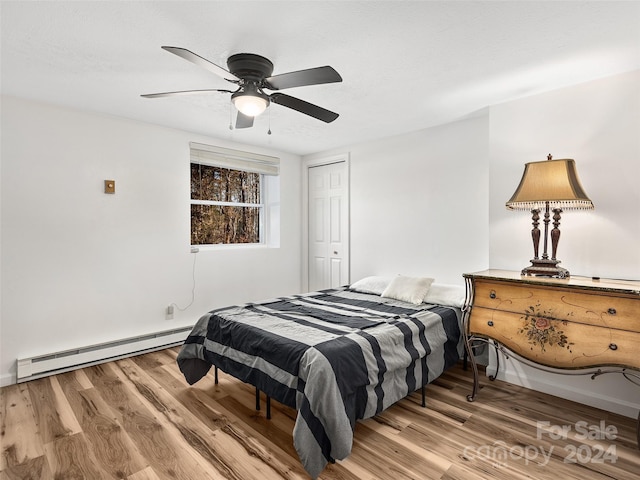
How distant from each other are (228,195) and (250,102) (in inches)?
98.9

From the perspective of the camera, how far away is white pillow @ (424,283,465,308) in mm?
2939

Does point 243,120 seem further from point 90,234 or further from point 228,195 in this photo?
point 228,195

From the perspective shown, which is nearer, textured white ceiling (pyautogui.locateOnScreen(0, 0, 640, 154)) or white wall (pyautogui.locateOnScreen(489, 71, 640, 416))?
textured white ceiling (pyautogui.locateOnScreen(0, 0, 640, 154))

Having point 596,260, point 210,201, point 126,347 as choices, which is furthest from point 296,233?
point 596,260

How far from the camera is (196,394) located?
103 inches

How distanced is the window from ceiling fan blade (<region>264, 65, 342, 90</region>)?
2216mm

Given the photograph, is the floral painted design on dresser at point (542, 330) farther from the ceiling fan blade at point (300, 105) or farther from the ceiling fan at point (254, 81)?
the ceiling fan at point (254, 81)

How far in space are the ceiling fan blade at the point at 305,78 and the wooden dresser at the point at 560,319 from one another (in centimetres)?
167

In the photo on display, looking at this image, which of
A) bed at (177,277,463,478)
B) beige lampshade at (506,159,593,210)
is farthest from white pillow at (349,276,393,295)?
beige lampshade at (506,159,593,210)

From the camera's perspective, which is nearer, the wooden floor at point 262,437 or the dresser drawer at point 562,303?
the wooden floor at point 262,437

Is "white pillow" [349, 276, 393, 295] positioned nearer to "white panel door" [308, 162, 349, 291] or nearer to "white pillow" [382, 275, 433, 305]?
"white pillow" [382, 275, 433, 305]

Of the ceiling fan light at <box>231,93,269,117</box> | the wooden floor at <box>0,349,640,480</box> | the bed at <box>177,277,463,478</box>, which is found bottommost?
the wooden floor at <box>0,349,640,480</box>

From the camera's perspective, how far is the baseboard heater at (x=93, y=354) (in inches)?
112

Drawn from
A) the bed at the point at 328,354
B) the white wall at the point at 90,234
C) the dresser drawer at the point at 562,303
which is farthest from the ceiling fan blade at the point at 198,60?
the dresser drawer at the point at 562,303
